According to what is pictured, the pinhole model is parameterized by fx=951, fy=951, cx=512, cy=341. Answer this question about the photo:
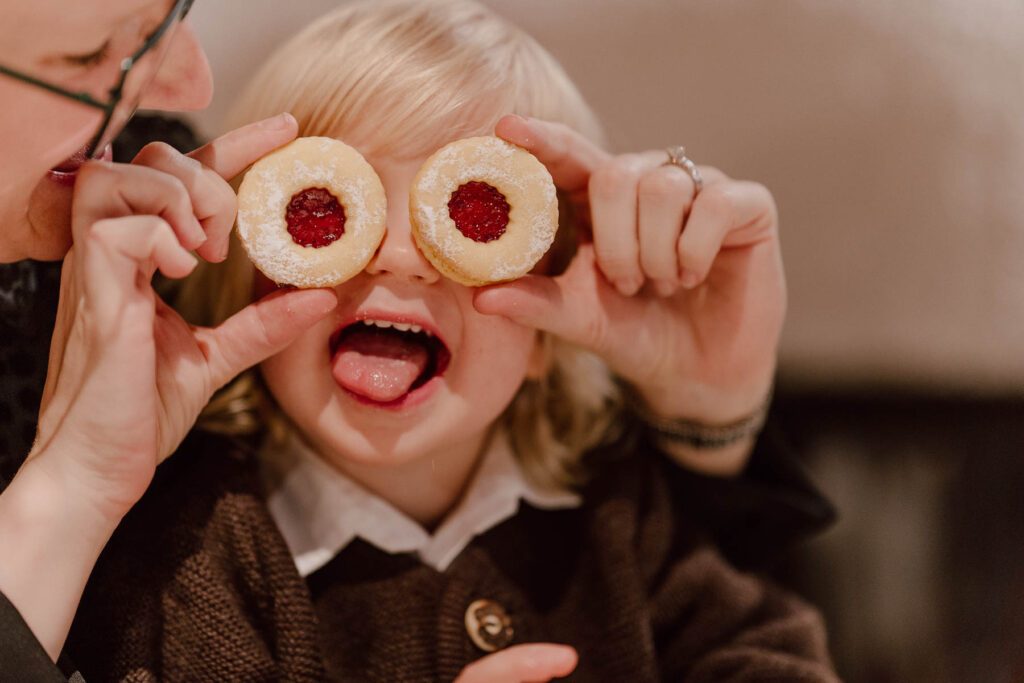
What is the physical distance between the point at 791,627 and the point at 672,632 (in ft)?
0.41

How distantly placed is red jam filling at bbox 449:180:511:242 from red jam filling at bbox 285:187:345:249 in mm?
89

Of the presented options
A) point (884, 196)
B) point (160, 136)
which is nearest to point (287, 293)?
point (160, 136)

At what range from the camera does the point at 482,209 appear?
73 cm

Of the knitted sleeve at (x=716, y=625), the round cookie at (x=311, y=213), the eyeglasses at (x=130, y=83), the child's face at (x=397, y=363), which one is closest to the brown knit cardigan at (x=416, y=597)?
the knitted sleeve at (x=716, y=625)

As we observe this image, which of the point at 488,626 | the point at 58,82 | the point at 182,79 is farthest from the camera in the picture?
the point at 488,626

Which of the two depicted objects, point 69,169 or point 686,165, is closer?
point 69,169

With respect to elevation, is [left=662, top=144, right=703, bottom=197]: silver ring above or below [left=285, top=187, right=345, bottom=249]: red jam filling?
above

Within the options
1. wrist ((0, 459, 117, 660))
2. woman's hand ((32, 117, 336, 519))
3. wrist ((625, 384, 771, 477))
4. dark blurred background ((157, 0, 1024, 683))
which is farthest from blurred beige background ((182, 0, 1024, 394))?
wrist ((0, 459, 117, 660))

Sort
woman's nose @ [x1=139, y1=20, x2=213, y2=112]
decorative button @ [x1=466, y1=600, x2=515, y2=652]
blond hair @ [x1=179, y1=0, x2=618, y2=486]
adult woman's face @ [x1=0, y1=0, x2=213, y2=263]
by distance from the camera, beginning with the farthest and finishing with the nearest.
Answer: decorative button @ [x1=466, y1=600, x2=515, y2=652] < blond hair @ [x1=179, y1=0, x2=618, y2=486] < woman's nose @ [x1=139, y1=20, x2=213, y2=112] < adult woman's face @ [x1=0, y1=0, x2=213, y2=263]

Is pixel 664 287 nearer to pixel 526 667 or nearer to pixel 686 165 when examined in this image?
pixel 686 165

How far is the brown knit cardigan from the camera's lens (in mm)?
787

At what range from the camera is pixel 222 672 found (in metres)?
0.78

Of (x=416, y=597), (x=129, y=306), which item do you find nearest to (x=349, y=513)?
(x=416, y=597)

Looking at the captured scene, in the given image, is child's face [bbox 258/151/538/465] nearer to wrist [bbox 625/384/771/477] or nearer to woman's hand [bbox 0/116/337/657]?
woman's hand [bbox 0/116/337/657]
